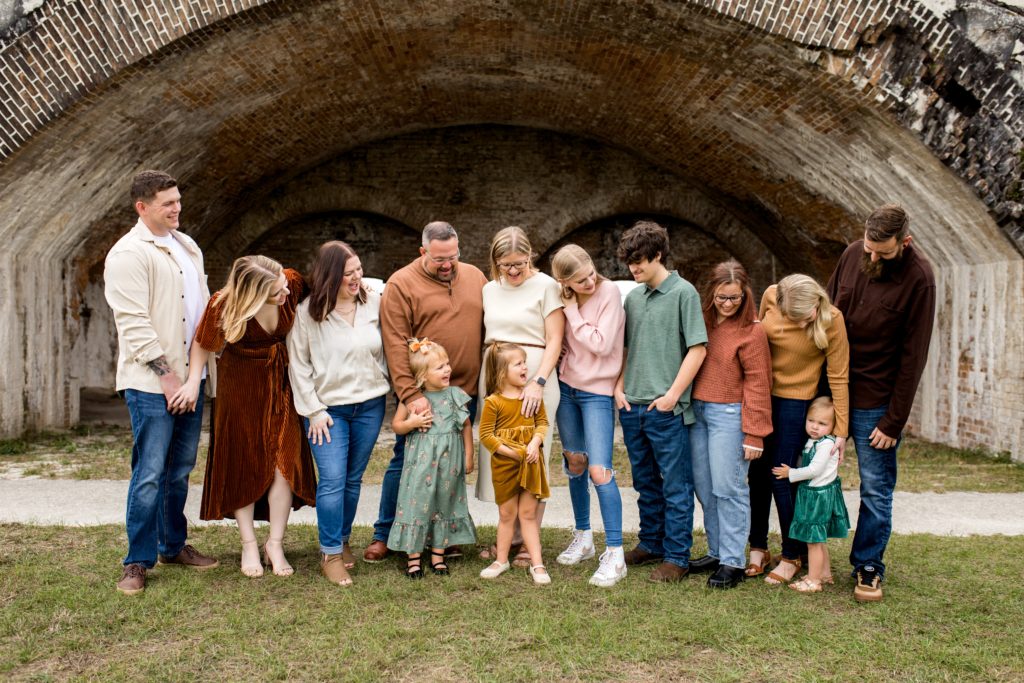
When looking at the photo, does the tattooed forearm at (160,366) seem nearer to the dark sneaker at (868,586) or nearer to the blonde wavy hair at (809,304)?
the blonde wavy hair at (809,304)

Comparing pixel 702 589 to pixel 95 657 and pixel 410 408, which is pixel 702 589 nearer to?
pixel 410 408

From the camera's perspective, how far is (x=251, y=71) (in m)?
8.80

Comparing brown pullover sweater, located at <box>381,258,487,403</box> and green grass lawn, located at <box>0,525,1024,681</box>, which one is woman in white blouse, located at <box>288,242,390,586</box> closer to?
brown pullover sweater, located at <box>381,258,487,403</box>

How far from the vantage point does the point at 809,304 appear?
3.92 metres

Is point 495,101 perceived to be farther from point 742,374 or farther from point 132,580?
point 132,580

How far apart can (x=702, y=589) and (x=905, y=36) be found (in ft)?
19.3

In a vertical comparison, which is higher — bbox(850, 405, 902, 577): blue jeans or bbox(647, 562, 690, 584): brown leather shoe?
bbox(850, 405, 902, 577): blue jeans

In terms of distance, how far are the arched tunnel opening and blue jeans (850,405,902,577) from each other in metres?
4.58

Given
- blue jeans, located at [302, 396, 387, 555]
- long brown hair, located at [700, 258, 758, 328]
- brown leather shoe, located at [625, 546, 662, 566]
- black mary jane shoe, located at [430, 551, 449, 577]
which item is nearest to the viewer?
long brown hair, located at [700, 258, 758, 328]

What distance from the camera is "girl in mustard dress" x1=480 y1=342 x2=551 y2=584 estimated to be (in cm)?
414

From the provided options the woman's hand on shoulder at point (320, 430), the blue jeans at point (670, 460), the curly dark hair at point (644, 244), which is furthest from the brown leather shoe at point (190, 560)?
the curly dark hair at point (644, 244)

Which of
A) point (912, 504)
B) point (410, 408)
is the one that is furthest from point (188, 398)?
point (912, 504)

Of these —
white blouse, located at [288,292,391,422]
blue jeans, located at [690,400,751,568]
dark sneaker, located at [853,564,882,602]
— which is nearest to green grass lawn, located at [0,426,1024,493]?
blue jeans, located at [690,400,751,568]

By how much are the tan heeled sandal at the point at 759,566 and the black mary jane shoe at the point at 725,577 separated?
0.16m
